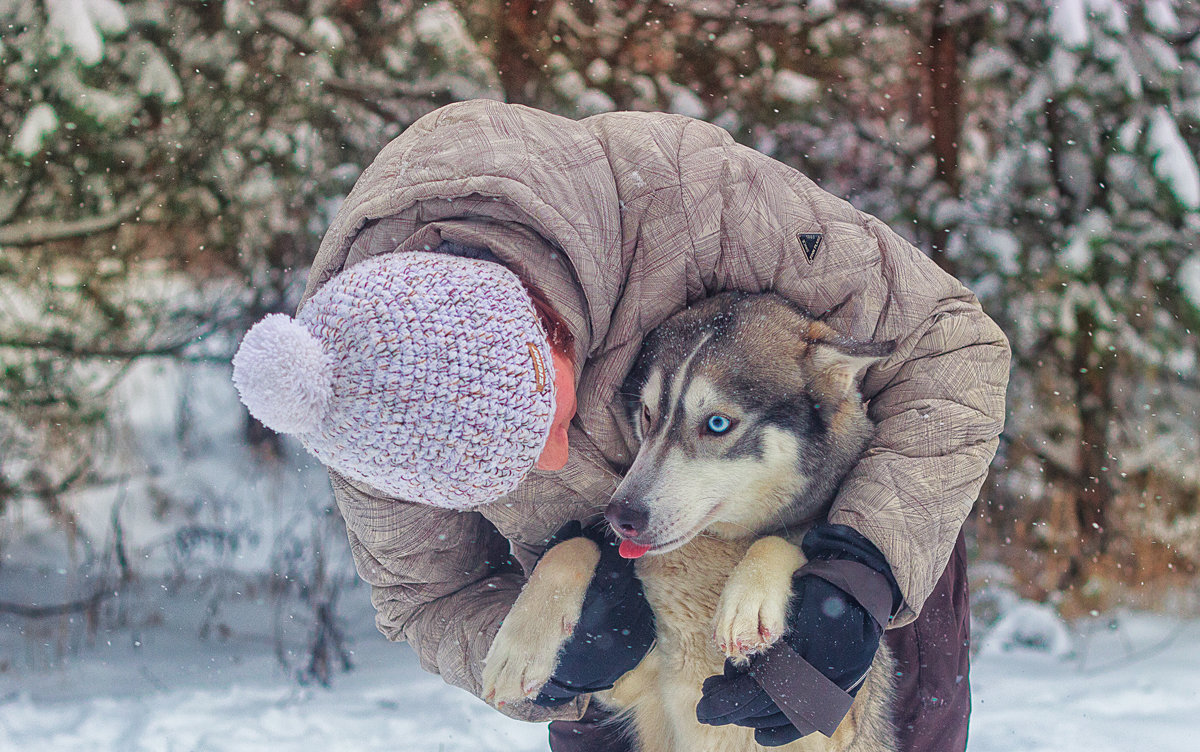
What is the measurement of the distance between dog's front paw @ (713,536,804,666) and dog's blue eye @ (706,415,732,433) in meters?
0.26

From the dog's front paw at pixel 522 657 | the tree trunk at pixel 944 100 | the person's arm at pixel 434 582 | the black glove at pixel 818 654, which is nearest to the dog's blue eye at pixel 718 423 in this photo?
the black glove at pixel 818 654

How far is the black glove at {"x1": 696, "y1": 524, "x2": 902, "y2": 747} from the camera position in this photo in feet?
4.37

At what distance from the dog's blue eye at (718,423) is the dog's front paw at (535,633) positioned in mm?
389

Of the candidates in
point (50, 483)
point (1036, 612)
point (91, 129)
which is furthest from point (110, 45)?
point (1036, 612)

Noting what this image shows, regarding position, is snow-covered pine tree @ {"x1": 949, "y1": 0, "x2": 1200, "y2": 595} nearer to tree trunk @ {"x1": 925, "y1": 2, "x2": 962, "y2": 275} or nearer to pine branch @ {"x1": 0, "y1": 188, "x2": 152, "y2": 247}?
tree trunk @ {"x1": 925, "y1": 2, "x2": 962, "y2": 275}

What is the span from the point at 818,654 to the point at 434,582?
859mm

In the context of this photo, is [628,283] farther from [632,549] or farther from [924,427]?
[924,427]

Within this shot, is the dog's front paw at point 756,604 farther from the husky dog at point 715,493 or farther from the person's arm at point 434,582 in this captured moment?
the person's arm at point 434,582

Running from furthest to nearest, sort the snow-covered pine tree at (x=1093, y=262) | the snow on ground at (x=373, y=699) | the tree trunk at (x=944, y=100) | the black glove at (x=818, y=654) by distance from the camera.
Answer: the tree trunk at (x=944, y=100), the snow-covered pine tree at (x=1093, y=262), the snow on ground at (x=373, y=699), the black glove at (x=818, y=654)

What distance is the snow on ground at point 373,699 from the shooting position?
10.5ft

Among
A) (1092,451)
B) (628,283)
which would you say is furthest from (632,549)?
(1092,451)

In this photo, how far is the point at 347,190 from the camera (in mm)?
3549

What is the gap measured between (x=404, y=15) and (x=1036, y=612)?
162 inches

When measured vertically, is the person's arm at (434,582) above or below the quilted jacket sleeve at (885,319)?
below
